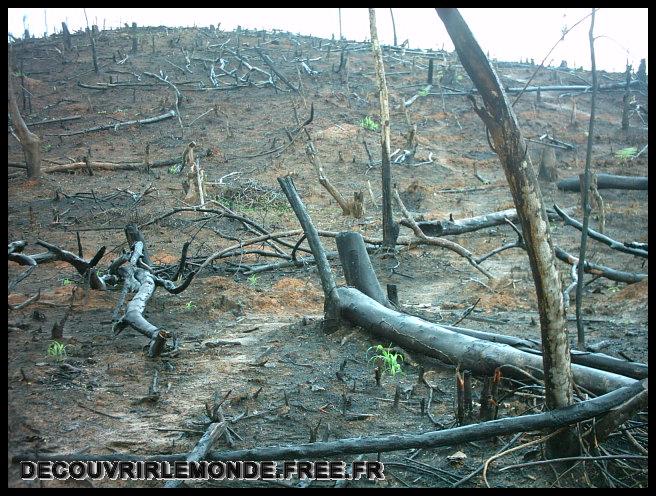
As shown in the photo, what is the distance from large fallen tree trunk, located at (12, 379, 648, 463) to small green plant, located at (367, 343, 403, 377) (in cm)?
198

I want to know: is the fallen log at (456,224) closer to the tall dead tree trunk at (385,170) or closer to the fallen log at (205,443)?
the tall dead tree trunk at (385,170)

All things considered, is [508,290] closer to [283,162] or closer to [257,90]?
[283,162]

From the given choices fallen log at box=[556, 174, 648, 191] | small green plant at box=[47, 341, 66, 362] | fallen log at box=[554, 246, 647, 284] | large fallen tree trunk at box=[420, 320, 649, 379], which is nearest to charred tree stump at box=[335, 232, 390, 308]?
large fallen tree trunk at box=[420, 320, 649, 379]

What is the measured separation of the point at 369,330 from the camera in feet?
A: 22.5

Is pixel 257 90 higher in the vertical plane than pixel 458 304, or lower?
higher

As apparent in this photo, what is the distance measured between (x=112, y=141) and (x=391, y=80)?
10.8 m

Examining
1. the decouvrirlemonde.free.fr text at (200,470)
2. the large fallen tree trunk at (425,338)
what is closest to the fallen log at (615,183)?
the large fallen tree trunk at (425,338)

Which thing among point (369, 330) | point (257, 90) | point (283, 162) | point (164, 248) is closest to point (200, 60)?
point (257, 90)

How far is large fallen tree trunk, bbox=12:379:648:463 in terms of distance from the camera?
390 centimetres

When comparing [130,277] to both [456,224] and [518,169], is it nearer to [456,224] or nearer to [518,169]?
[518,169]

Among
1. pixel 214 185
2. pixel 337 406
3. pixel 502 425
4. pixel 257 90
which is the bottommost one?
pixel 337 406

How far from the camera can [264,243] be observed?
38.3 feet

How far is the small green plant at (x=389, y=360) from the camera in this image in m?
6.04

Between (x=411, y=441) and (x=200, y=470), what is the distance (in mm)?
1203
